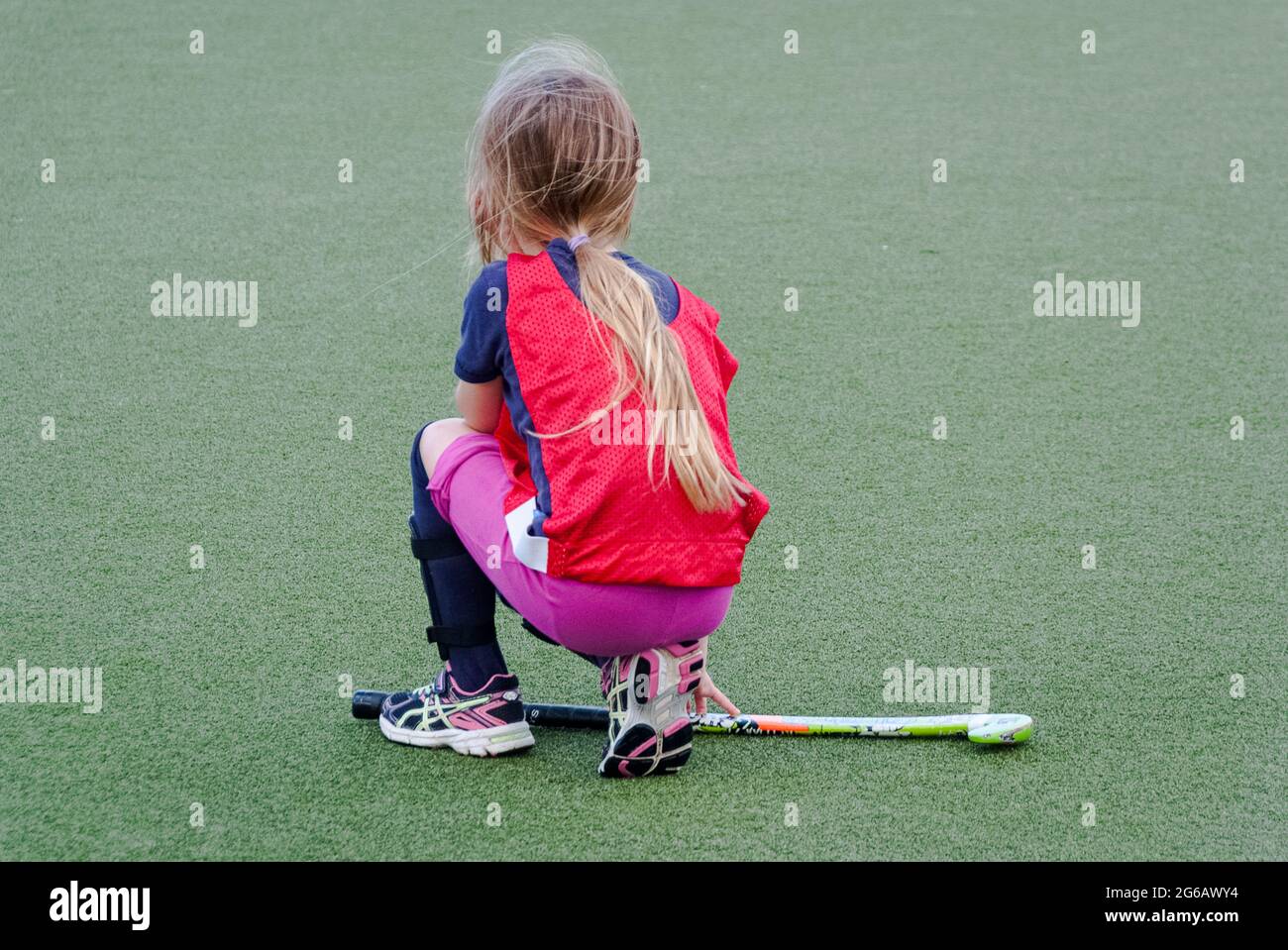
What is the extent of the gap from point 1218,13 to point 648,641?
7558 millimetres

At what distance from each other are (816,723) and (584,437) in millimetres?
640

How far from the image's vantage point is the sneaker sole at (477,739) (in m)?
2.21

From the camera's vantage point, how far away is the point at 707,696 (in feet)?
7.51

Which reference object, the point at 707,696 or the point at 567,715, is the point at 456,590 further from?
the point at 707,696

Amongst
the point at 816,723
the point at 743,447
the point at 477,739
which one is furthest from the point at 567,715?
the point at 743,447

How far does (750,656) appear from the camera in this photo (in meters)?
2.56

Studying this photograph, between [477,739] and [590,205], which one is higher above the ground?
[590,205]

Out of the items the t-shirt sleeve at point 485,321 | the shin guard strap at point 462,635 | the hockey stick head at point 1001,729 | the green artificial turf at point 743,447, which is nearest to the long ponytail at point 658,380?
the t-shirt sleeve at point 485,321

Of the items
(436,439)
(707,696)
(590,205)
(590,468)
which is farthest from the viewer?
(707,696)

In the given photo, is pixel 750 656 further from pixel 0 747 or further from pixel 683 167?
pixel 683 167

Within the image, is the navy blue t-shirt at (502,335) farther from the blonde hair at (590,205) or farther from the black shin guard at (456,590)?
the black shin guard at (456,590)

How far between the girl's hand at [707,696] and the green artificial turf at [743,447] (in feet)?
0.18

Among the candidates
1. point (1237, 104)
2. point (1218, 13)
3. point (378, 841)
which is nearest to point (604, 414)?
point (378, 841)

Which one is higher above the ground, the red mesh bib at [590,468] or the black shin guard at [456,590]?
the red mesh bib at [590,468]
